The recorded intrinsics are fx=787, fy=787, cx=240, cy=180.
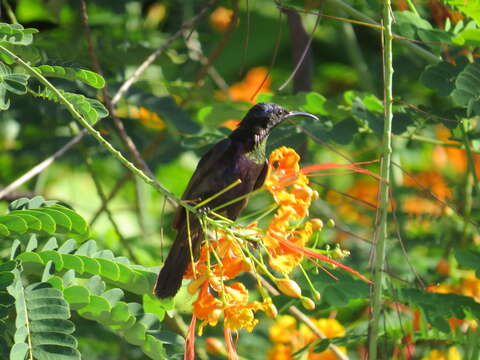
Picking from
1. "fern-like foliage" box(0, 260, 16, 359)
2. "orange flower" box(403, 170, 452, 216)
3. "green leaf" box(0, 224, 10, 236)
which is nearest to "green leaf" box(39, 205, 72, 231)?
"green leaf" box(0, 224, 10, 236)

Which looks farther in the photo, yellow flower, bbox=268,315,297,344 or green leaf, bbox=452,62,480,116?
yellow flower, bbox=268,315,297,344

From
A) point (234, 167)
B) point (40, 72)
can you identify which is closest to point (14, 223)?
point (40, 72)

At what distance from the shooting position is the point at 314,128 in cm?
309

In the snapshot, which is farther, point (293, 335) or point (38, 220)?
point (293, 335)

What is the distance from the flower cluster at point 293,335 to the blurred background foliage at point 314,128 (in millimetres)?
12

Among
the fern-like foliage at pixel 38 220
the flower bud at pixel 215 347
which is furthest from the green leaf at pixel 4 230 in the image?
the flower bud at pixel 215 347

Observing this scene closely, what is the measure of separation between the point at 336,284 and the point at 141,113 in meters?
1.92

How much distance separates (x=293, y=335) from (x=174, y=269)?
3.13ft

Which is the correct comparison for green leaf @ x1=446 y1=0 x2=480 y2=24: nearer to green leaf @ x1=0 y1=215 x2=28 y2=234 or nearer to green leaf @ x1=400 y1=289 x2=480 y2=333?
green leaf @ x1=400 y1=289 x2=480 y2=333

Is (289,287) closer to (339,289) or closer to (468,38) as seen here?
(339,289)

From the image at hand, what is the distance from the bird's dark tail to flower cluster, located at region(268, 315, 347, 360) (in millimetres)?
821

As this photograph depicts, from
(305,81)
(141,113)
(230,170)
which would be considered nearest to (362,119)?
(230,170)

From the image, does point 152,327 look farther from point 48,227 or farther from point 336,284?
point 336,284

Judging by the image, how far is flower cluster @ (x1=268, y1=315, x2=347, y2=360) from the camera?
10.1 feet
